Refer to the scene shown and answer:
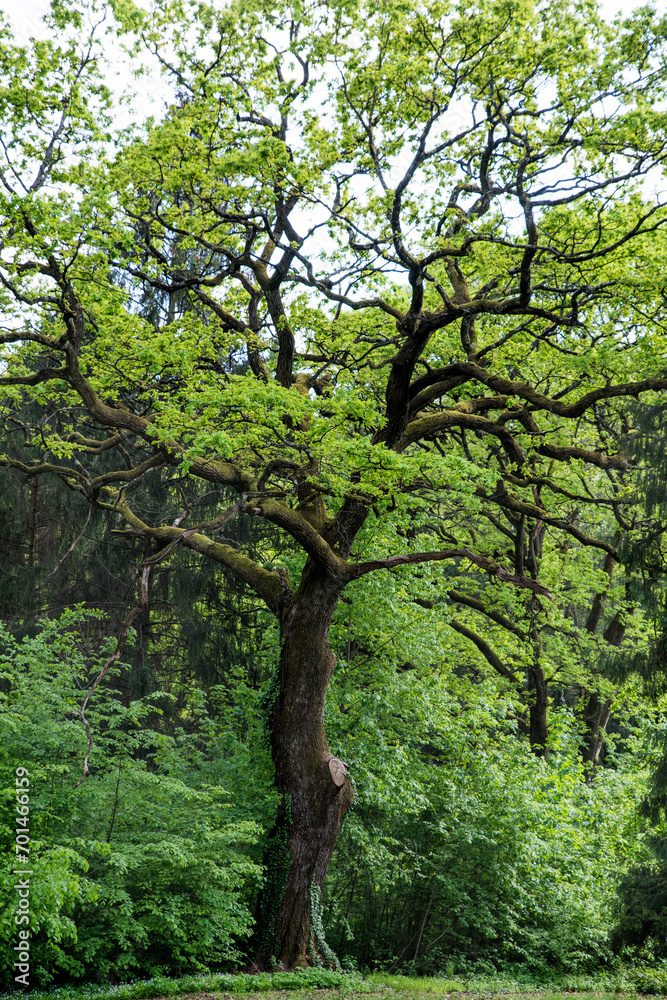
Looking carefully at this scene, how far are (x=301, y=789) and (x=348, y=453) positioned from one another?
4.13m

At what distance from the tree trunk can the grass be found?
778 millimetres

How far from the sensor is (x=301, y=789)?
881 centimetres

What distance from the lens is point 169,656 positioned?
51.4 feet

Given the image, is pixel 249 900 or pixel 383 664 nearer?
pixel 249 900

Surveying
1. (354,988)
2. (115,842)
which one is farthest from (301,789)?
(115,842)

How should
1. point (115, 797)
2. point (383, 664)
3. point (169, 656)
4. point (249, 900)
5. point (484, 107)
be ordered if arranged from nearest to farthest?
point (115, 797) → point (484, 107) → point (249, 900) → point (383, 664) → point (169, 656)

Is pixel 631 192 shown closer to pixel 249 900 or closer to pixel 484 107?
pixel 484 107

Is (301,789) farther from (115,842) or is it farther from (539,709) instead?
(539,709)

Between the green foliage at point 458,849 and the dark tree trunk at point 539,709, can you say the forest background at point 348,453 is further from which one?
the dark tree trunk at point 539,709

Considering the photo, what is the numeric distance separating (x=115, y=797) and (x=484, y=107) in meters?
8.31

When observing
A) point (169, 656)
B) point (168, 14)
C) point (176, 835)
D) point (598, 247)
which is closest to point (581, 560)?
point (598, 247)

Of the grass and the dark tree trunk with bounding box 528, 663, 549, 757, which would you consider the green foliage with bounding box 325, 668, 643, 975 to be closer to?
the grass

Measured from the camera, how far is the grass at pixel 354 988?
5973 mm

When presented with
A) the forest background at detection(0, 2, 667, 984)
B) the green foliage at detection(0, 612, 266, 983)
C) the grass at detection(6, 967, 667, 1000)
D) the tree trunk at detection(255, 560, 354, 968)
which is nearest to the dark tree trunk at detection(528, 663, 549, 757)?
the forest background at detection(0, 2, 667, 984)
